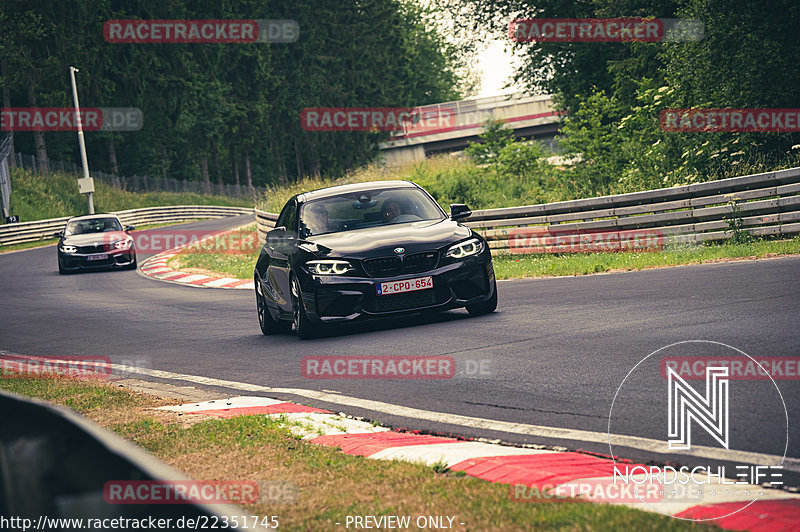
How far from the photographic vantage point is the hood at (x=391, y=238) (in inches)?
418

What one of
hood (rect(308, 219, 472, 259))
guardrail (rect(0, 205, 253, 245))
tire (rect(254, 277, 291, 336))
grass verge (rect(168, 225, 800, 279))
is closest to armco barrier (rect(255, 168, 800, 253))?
grass verge (rect(168, 225, 800, 279))

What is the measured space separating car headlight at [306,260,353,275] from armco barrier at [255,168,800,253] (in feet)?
Answer: 26.8

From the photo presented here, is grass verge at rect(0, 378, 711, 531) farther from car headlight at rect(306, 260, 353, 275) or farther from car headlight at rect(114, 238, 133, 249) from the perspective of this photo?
car headlight at rect(114, 238, 133, 249)

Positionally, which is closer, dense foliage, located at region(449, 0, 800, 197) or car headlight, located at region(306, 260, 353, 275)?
car headlight, located at region(306, 260, 353, 275)

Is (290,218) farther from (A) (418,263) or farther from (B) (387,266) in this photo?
(A) (418,263)

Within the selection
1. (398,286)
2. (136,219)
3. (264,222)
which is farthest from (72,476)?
(136,219)

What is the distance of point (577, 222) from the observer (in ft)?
62.4

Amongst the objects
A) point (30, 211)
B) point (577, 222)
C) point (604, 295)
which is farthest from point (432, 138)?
point (604, 295)

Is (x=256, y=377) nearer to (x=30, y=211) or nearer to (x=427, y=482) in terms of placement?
(x=427, y=482)

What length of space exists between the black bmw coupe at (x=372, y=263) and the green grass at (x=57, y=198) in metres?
40.6

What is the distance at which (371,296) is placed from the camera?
10.5 meters

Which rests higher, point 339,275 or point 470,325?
point 339,275

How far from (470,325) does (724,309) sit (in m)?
2.67

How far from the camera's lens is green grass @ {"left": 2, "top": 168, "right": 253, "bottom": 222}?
5006cm
